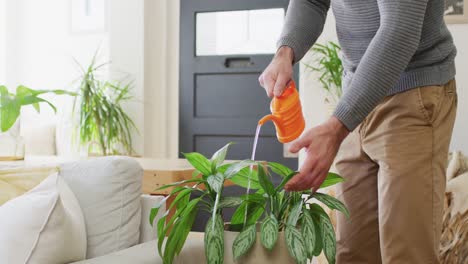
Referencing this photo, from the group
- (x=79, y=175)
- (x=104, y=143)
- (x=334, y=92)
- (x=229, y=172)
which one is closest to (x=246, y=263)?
(x=229, y=172)

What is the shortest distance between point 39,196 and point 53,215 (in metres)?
0.08

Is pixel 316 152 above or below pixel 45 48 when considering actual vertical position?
below

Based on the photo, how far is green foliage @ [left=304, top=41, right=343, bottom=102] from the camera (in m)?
4.51

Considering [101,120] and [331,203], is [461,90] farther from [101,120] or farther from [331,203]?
[331,203]

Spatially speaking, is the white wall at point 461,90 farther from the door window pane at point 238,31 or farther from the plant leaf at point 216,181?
the plant leaf at point 216,181

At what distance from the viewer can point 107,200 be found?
1952mm

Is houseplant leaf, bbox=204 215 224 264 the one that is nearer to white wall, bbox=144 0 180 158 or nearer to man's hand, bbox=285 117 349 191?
man's hand, bbox=285 117 349 191

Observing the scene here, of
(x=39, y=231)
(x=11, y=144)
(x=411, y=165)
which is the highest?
(x=411, y=165)

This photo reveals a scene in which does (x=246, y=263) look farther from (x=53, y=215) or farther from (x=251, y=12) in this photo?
(x=251, y=12)

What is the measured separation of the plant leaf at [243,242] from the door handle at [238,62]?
450cm

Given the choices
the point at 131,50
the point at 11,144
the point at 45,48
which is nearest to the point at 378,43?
the point at 11,144

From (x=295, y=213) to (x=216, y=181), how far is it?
0.17m

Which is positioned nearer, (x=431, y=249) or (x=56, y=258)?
(x=431, y=249)

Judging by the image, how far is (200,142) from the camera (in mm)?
5852
